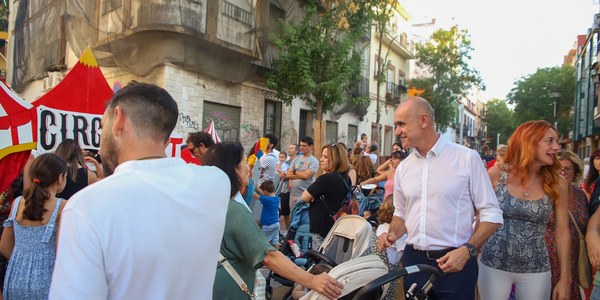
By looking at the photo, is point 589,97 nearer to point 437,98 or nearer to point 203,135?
point 437,98

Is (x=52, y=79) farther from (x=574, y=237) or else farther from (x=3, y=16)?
(x=574, y=237)

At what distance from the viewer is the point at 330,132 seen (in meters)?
22.1

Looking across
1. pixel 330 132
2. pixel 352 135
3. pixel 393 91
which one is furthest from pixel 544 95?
pixel 330 132

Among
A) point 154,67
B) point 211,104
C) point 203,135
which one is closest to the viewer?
point 203,135

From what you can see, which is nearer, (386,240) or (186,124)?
(386,240)

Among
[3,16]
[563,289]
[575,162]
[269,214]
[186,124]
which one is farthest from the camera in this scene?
[3,16]

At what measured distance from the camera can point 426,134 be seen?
2.78 meters

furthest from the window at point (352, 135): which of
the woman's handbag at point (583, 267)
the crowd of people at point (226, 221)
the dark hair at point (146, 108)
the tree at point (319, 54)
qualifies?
the dark hair at point (146, 108)

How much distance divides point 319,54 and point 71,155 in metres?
12.2

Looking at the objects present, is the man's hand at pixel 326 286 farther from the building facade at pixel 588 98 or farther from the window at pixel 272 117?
the building facade at pixel 588 98

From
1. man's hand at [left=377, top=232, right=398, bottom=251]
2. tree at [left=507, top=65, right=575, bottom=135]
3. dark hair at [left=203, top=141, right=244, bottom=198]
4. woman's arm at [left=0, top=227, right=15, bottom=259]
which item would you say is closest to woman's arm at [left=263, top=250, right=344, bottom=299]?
dark hair at [left=203, top=141, right=244, bottom=198]

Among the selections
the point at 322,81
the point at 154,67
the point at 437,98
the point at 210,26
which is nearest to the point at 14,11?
the point at 154,67

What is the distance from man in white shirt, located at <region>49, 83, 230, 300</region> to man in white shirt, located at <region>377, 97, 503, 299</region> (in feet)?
5.40

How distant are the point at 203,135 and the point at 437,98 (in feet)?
95.4
